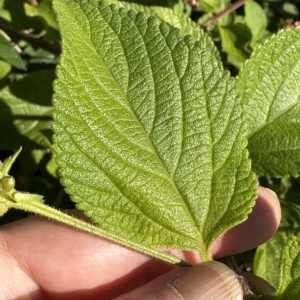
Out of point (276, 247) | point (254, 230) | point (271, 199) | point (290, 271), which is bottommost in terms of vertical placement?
point (276, 247)

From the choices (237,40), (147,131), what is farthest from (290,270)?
(237,40)

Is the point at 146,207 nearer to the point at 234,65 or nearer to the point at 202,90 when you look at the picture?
the point at 202,90

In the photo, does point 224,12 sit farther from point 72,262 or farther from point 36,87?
point 72,262

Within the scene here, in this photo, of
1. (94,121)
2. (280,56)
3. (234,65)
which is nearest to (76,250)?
(94,121)

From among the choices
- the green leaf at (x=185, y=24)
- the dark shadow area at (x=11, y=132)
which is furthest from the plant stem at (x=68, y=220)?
the dark shadow area at (x=11, y=132)

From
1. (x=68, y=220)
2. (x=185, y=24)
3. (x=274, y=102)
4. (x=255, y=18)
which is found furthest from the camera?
(x=255, y=18)
